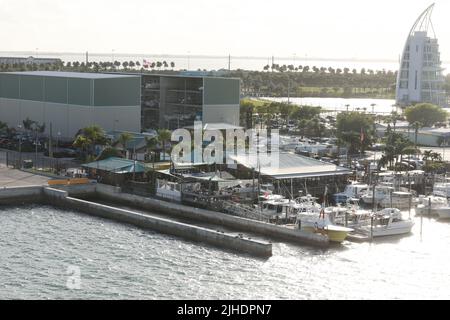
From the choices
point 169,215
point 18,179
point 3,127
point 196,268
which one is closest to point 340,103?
point 3,127

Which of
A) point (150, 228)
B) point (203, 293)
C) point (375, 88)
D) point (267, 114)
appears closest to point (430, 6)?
point (267, 114)

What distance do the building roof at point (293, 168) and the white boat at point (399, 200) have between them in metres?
1.81

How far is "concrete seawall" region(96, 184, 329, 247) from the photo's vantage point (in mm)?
16641

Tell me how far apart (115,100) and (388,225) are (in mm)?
13965

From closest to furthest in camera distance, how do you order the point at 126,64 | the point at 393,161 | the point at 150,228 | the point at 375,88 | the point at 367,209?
the point at 150,228, the point at 367,209, the point at 393,161, the point at 126,64, the point at 375,88

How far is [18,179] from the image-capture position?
22.6 m

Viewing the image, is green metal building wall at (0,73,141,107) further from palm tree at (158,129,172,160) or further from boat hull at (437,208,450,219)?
boat hull at (437,208,450,219)

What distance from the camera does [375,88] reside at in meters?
74.1

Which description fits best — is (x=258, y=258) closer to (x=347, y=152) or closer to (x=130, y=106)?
(x=347, y=152)

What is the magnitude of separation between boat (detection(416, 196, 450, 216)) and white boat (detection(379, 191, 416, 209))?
0.91ft

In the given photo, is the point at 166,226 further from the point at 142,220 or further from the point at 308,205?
the point at 308,205

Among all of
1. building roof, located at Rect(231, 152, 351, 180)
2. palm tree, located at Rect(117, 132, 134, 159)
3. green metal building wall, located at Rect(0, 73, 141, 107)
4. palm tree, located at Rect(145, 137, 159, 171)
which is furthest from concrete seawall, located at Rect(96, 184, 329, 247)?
green metal building wall, located at Rect(0, 73, 141, 107)

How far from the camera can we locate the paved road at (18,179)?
21.9 m

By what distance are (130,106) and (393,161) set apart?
9.63 m
